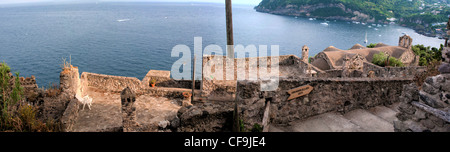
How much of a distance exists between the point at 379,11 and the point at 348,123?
15698 centimetres

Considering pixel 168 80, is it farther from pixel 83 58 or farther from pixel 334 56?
pixel 83 58

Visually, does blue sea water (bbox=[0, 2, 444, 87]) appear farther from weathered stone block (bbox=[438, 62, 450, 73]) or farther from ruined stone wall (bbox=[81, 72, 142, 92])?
weathered stone block (bbox=[438, 62, 450, 73])

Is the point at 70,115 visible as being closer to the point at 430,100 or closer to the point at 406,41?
the point at 430,100

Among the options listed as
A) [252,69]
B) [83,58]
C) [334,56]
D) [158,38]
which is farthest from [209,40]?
[252,69]

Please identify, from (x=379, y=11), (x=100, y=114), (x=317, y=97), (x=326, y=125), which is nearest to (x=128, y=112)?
(x=317, y=97)

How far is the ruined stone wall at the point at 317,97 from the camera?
7.89 meters

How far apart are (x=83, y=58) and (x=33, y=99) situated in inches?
2102

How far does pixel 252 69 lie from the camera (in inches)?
842

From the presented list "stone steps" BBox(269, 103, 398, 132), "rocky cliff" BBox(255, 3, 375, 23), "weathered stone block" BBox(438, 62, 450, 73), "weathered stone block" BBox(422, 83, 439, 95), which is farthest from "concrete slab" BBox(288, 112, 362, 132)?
"rocky cliff" BBox(255, 3, 375, 23)

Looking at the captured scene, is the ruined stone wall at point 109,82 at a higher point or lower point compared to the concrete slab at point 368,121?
lower

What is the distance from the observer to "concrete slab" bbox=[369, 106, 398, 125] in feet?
29.4

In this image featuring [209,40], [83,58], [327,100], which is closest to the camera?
[327,100]

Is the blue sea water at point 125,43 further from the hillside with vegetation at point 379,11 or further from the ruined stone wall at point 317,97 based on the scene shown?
the ruined stone wall at point 317,97

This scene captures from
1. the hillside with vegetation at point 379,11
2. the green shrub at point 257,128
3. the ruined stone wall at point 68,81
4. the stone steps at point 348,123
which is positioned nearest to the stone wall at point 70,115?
the ruined stone wall at point 68,81
